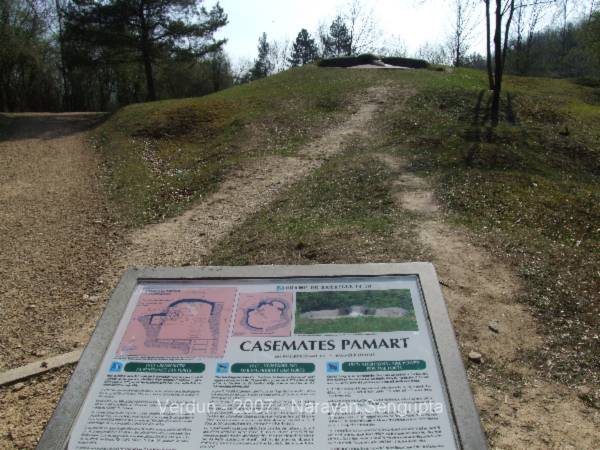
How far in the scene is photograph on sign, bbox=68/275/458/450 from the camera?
279 centimetres

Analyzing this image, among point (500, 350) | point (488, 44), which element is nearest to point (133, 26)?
point (488, 44)

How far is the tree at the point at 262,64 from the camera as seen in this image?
1807 inches

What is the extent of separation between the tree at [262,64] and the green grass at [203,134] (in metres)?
25.8

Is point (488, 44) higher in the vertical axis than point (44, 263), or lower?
higher

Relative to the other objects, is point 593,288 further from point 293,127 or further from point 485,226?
point 293,127

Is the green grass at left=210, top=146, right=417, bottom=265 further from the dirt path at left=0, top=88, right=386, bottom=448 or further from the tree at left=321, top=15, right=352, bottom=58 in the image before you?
the tree at left=321, top=15, right=352, bottom=58

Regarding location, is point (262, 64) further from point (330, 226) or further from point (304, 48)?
point (330, 226)

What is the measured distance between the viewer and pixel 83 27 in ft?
75.5

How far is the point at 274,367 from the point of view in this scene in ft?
10.0

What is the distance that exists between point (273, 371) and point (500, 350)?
3175 millimetres

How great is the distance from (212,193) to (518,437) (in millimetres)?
7910

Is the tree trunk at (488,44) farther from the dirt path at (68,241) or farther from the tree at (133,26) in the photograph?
the tree at (133,26)

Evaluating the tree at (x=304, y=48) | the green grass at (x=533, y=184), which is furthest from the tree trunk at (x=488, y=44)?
the tree at (x=304, y=48)

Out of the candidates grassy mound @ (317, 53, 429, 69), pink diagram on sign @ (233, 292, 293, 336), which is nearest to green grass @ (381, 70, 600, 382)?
pink diagram on sign @ (233, 292, 293, 336)
